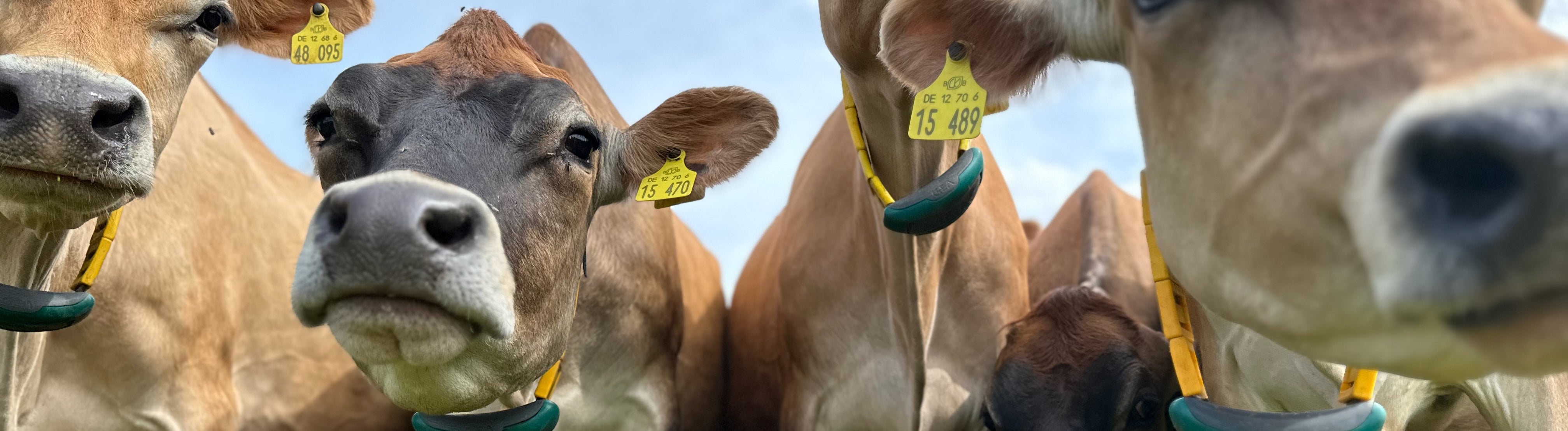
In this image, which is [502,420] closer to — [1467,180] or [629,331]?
[629,331]

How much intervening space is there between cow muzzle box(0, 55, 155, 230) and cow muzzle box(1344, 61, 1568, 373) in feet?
10.9

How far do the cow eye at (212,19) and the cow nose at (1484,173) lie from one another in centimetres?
402

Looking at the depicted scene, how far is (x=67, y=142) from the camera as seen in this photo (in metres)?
3.45

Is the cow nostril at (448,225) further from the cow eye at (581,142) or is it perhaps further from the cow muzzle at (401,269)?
the cow eye at (581,142)

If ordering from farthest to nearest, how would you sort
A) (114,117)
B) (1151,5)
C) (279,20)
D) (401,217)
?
(279,20) < (114,117) < (401,217) < (1151,5)

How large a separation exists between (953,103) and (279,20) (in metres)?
3.09

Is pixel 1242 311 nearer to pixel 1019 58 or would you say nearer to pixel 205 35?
pixel 1019 58

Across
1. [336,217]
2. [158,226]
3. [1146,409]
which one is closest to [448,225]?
[336,217]

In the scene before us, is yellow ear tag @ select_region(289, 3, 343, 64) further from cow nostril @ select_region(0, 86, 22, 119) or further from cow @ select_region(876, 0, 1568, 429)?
cow @ select_region(876, 0, 1568, 429)

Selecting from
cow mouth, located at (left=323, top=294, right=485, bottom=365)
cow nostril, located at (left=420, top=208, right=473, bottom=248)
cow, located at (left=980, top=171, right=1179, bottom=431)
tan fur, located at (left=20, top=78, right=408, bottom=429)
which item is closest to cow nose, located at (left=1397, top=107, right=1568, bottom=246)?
cow nostril, located at (left=420, top=208, right=473, bottom=248)

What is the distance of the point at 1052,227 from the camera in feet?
25.5

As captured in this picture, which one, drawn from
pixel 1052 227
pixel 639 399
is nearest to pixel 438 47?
pixel 639 399

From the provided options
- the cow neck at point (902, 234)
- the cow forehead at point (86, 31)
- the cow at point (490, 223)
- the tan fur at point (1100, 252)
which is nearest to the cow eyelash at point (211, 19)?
the cow forehead at point (86, 31)

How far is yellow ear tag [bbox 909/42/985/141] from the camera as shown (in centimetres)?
335
